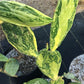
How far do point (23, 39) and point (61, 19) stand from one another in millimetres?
149

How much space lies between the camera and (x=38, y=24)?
17.4 inches

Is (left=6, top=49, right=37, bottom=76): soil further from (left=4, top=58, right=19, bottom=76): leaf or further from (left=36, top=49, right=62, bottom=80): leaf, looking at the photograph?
(left=36, top=49, right=62, bottom=80): leaf

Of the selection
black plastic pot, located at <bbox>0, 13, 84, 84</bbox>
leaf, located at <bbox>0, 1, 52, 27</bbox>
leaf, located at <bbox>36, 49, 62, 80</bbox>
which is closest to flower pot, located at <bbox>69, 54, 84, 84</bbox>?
black plastic pot, located at <bbox>0, 13, 84, 84</bbox>

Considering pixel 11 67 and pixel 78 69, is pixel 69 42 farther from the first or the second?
pixel 11 67

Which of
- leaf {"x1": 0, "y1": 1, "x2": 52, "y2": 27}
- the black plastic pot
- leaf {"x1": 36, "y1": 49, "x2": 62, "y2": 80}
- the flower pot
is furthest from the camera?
the black plastic pot

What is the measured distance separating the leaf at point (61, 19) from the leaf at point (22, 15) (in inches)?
1.6

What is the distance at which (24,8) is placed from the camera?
1.54 ft

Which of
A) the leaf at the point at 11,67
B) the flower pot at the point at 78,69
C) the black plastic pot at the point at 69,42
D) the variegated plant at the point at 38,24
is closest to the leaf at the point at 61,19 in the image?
the variegated plant at the point at 38,24

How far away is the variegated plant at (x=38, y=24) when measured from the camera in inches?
17.6

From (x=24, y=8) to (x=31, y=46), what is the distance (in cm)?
13

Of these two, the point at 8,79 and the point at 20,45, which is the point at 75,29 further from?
the point at 20,45

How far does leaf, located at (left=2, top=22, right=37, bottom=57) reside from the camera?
1.82 feet

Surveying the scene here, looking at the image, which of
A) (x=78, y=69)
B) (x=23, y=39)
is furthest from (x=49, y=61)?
(x=78, y=69)

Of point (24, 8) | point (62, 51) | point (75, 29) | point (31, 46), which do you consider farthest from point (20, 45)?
point (75, 29)
